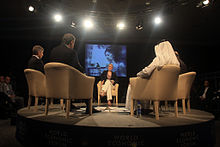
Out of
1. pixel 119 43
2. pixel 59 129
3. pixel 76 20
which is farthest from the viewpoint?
pixel 119 43

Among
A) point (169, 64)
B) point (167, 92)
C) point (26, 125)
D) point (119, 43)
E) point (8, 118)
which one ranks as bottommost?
point (8, 118)

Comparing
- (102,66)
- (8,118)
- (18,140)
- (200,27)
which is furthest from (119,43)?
(18,140)

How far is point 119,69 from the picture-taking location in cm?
855

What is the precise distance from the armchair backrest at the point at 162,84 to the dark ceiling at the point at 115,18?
11.3 ft

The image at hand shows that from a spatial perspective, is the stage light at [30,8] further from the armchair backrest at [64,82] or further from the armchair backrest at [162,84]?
the armchair backrest at [162,84]

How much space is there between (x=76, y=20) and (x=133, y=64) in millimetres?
3892

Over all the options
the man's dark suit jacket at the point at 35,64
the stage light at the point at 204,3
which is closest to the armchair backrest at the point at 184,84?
the stage light at the point at 204,3

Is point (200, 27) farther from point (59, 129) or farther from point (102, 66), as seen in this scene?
point (59, 129)

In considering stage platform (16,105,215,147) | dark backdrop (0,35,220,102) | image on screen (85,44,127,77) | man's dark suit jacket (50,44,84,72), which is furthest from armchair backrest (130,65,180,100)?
image on screen (85,44,127,77)

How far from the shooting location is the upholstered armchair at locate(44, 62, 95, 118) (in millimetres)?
2682

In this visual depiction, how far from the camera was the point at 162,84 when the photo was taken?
108 inches

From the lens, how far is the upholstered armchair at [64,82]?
2682 millimetres

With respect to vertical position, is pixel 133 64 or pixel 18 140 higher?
pixel 133 64

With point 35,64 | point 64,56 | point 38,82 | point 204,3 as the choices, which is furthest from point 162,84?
point 204,3
